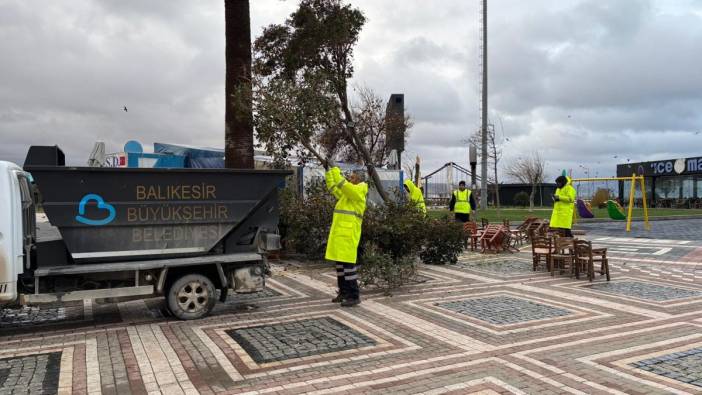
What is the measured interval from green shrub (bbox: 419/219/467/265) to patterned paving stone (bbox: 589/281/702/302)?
3.02m

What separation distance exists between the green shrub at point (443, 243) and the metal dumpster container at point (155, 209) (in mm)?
4985

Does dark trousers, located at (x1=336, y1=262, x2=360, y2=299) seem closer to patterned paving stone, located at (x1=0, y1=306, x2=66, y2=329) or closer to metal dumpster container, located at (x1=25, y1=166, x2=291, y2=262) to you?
metal dumpster container, located at (x1=25, y1=166, x2=291, y2=262)

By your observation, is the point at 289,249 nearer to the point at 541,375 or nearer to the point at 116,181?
the point at 116,181

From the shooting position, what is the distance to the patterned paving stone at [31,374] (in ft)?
14.5

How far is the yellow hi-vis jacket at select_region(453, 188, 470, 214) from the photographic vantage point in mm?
14445

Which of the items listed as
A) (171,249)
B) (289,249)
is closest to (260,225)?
(171,249)

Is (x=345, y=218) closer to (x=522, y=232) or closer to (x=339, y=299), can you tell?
(x=339, y=299)

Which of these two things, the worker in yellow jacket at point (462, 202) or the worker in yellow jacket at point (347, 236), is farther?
the worker in yellow jacket at point (462, 202)

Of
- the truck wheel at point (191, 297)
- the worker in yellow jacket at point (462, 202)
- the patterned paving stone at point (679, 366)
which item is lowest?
the patterned paving stone at point (679, 366)

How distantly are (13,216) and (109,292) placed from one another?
1.27 meters

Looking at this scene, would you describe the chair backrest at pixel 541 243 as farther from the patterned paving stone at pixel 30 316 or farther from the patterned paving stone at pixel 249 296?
the patterned paving stone at pixel 30 316

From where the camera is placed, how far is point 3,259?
5.49 meters

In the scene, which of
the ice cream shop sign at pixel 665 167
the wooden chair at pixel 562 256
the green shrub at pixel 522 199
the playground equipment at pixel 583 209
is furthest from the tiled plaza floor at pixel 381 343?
the ice cream shop sign at pixel 665 167

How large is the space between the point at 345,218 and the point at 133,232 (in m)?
2.71
